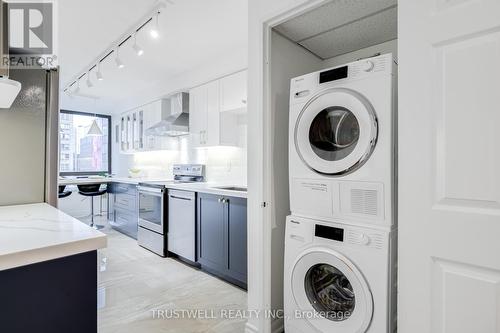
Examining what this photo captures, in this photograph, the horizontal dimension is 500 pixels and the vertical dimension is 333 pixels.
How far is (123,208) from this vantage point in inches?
177

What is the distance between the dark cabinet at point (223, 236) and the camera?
2490 millimetres

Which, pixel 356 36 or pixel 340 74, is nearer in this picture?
pixel 340 74

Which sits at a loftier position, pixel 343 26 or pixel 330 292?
pixel 343 26

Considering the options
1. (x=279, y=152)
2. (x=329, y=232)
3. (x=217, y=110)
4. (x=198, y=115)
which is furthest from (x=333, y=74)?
(x=198, y=115)

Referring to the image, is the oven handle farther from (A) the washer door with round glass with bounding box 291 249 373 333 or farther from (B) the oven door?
(A) the washer door with round glass with bounding box 291 249 373 333

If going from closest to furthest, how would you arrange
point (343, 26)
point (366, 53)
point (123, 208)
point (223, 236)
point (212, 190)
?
point (343, 26) < point (366, 53) < point (223, 236) < point (212, 190) < point (123, 208)

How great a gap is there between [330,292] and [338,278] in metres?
0.11

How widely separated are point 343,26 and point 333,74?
55cm

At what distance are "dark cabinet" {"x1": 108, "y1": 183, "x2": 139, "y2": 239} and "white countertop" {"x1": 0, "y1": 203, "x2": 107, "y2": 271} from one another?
10.2 ft

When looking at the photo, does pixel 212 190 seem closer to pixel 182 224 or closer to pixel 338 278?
pixel 182 224

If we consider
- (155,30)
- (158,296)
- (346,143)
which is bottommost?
(158,296)

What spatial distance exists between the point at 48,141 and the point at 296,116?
151 cm
